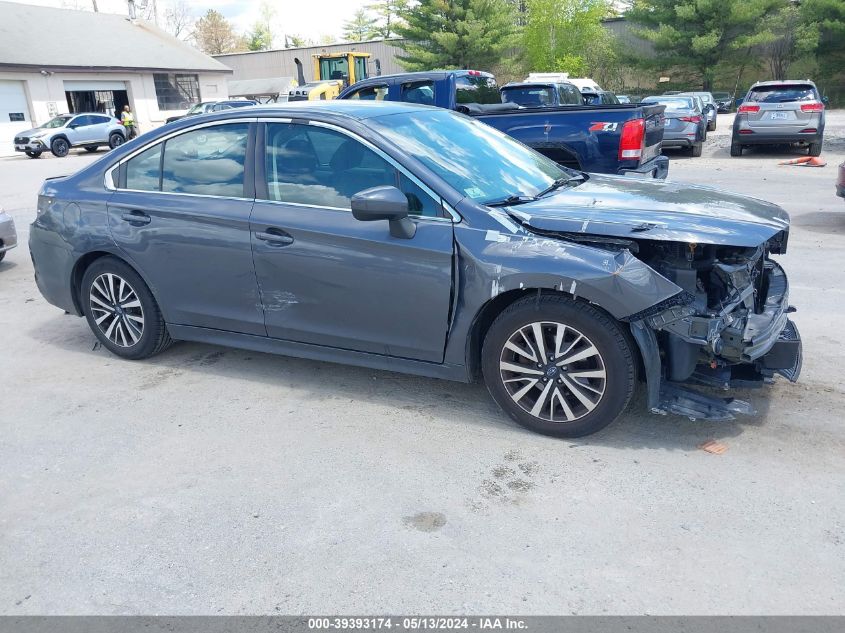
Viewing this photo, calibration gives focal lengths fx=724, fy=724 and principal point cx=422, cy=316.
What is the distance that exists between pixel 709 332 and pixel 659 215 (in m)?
0.70

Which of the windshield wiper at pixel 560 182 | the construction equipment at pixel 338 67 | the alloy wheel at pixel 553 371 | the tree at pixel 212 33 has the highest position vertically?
the tree at pixel 212 33

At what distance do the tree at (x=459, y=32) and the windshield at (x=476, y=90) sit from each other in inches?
1295

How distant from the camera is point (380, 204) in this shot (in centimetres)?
381

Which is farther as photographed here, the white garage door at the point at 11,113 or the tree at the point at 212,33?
the tree at the point at 212,33

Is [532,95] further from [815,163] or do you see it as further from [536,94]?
[815,163]

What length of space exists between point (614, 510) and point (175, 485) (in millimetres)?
2142

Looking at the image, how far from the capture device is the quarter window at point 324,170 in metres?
4.09

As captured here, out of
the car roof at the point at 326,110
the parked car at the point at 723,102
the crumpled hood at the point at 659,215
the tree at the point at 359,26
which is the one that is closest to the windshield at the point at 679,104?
the crumpled hood at the point at 659,215

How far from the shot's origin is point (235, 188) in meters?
4.59

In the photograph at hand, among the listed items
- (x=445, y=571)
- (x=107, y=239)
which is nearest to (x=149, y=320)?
(x=107, y=239)

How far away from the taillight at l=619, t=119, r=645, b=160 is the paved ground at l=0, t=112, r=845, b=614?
3.72 meters

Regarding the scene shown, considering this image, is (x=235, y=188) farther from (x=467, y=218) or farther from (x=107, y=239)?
(x=467, y=218)

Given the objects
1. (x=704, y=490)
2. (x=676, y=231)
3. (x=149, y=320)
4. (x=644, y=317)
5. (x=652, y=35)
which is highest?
(x=652, y=35)

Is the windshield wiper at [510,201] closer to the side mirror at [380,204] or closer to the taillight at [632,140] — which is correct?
the side mirror at [380,204]
